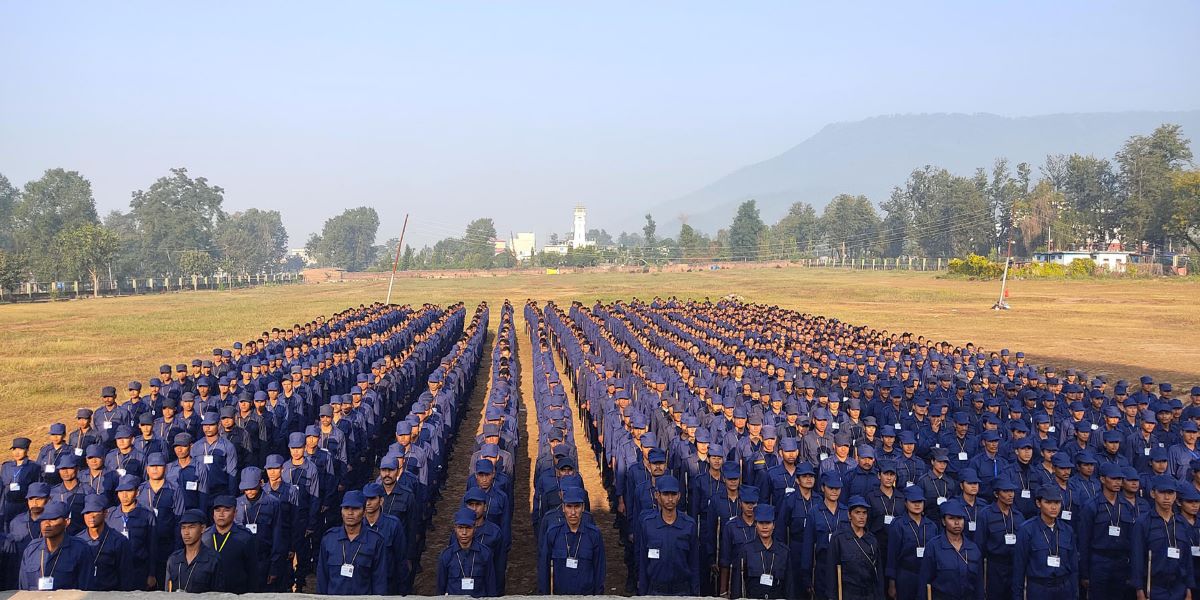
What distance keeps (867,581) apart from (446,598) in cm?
322

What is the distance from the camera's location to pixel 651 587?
639 centimetres

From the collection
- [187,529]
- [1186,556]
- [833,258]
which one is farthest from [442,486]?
[833,258]

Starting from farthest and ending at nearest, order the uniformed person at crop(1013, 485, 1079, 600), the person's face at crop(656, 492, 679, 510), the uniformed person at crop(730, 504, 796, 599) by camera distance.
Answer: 1. the person's face at crop(656, 492, 679, 510)
2. the uniformed person at crop(730, 504, 796, 599)
3. the uniformed person at crop(1013, 485, 1079, 600)

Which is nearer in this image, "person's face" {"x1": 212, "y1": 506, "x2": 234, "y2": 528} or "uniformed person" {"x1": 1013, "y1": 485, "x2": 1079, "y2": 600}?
"person's face" {"x1": 212, "y1": 506, "x2": 234, "y2": 528}

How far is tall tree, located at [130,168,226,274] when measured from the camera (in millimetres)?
95812

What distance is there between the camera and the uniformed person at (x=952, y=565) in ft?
19.4

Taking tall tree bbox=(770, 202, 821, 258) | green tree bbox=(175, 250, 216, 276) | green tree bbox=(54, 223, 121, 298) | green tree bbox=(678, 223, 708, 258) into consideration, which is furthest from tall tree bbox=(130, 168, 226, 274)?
tall tree bbox=(770, 202, 821, 258)

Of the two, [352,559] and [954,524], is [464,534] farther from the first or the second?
[954,524]

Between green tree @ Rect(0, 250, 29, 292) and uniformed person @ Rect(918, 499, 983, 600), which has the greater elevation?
green tree @ Rect(0, 250, 29, 292)

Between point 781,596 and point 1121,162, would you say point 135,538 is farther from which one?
point 1121,162

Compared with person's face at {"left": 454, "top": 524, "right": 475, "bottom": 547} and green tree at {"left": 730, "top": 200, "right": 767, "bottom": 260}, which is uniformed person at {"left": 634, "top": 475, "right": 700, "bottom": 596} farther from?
green tree at {"left": 730, "top": 200, "right": 767, "bottom": 260}

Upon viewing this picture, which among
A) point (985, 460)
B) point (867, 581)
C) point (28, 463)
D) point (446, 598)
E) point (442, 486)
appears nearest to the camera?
point (446, 598)

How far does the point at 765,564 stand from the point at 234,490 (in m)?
5.15

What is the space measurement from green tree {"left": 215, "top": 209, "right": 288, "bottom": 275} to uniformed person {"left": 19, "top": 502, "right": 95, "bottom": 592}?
83415mm
